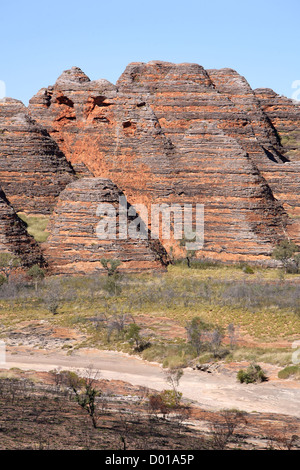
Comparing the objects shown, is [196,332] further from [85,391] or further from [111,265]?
[111,265]

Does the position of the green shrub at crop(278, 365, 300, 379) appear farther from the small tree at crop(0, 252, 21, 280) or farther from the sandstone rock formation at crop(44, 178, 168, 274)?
the small tree at crop(0, 252, 21, 280)

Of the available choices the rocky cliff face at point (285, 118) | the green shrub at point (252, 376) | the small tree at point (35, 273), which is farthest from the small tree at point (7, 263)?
the rocky cliff face at point (285, 118)

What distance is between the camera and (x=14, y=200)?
50719 millimetres

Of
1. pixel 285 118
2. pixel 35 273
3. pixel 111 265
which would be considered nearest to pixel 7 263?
pixel 35 273

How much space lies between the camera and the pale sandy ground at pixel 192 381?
20188 millimetres

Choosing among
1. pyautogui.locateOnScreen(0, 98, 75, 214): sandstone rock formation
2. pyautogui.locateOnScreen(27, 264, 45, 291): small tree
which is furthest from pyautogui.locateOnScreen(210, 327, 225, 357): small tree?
pyautogui.locateOnScreen(0, 98, 75, 214): sandstone rock formation

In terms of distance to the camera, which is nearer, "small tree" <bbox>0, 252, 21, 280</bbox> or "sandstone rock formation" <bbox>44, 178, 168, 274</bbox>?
"small tree" <bbox>0, 252, 21, 280</bbox>

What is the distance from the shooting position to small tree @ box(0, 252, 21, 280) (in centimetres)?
4056

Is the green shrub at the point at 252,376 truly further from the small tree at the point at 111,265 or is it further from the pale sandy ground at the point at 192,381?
the small tree at the point at 111,265

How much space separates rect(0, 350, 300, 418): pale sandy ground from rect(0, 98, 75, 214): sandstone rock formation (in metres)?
24.1

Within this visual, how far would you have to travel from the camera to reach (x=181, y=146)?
52.7 meters

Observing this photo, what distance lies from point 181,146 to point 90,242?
1268 centimetres

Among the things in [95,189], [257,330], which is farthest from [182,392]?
[95,189]

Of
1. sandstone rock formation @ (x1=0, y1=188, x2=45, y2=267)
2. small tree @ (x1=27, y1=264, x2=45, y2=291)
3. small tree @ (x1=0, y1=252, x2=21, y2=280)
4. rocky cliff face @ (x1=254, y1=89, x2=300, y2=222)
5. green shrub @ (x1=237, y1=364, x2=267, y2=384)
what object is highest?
rocky cliff face @ (x1=254, y1=89, x2=300, y2=222)
